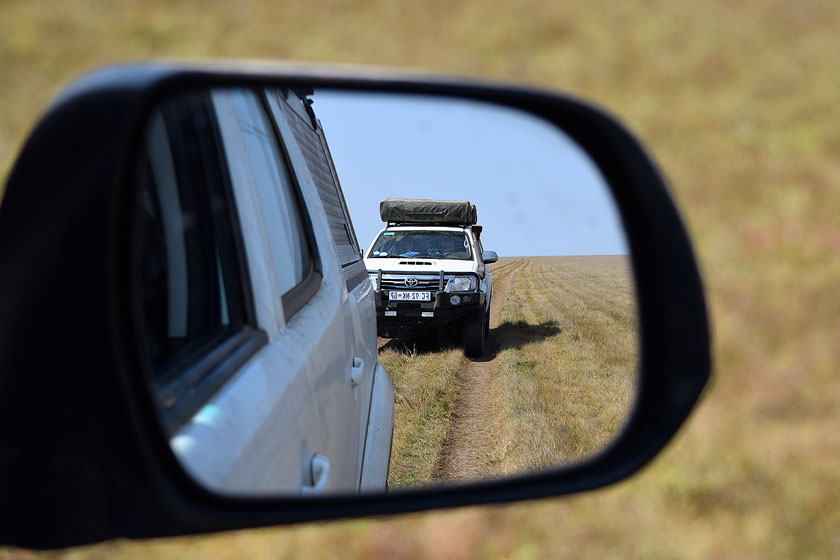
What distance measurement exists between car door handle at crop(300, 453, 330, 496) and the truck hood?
7.88 metres

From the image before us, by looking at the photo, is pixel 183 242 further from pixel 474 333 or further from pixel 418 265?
pixel 474 333

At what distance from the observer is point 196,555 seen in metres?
3.15

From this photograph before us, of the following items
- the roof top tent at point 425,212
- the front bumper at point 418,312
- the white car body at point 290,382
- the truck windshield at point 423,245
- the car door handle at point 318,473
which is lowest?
the front bumper at point 418,312

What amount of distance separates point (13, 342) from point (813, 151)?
11.9 meters

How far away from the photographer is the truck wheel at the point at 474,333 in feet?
31.6

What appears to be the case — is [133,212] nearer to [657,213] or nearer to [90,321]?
[90,321]

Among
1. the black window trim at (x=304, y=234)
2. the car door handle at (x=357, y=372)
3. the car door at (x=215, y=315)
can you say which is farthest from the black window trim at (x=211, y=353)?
the car door handle at (x=357, y=372)

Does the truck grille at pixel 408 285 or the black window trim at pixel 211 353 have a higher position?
the black window trim at pixel 211 353

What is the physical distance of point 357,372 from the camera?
237 centimetres

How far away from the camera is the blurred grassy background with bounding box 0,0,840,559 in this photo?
3811mm

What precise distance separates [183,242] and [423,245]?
341 inches

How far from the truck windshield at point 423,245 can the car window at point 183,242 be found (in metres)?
8.20

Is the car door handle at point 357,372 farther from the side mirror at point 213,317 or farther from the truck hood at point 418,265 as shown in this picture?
the truck hood at point 418,265

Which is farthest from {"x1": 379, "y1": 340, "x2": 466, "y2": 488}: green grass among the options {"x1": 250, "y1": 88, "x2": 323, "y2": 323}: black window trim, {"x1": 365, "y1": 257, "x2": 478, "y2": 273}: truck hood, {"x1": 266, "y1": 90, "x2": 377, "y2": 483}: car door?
{"x1": 250, "y1": 88, "x2": 323, "y2": 323}: black window trim
